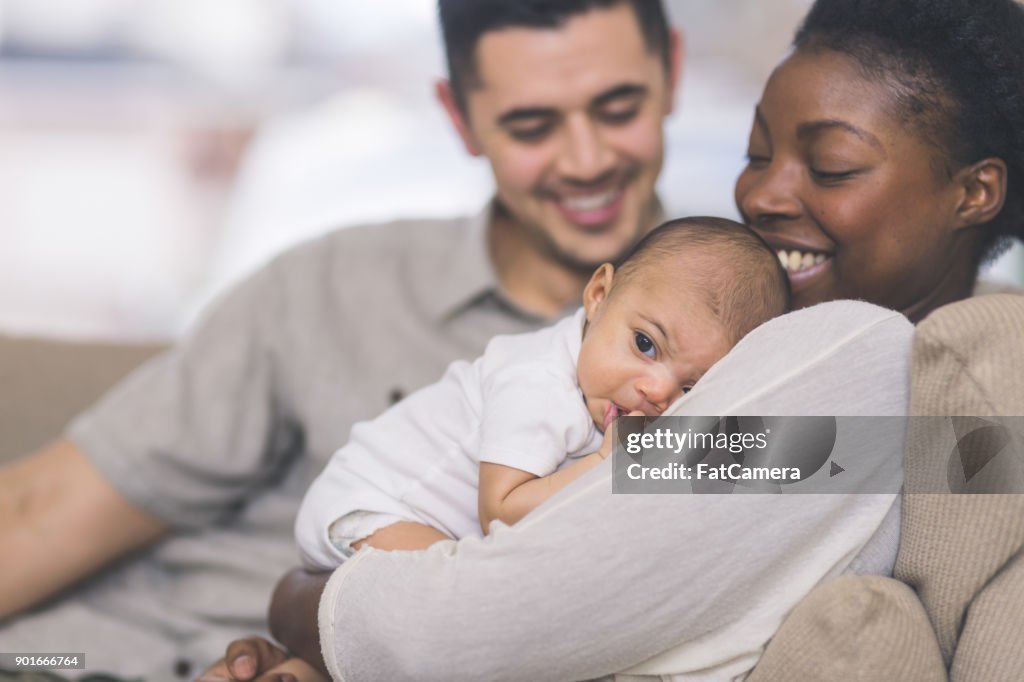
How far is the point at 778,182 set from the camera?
0.91 meters

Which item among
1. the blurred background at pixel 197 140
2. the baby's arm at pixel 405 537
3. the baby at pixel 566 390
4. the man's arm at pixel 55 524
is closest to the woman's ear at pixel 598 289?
the baby at pixel 566 390

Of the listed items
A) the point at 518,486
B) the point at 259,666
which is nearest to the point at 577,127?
the point at 518,486

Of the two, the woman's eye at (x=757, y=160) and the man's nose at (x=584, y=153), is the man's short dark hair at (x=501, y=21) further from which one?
the woman's eye at (x=757, y=160)

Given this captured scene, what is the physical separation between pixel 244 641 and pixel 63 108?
4.07 m

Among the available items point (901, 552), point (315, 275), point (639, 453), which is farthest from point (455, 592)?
point (315, 275)

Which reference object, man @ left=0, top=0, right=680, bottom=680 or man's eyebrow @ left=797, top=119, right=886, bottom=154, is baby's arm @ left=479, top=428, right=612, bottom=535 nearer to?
man's eyebrow @ left=797, top=119, right=886, bottom=154

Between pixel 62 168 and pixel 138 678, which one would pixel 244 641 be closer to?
pixel 138 678

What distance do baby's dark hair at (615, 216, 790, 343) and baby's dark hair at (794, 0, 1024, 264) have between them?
16cm

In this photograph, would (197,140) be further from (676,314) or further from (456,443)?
(676,314)

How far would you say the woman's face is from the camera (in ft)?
2.82

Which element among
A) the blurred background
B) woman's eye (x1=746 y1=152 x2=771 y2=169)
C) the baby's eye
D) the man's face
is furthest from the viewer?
the blurred background

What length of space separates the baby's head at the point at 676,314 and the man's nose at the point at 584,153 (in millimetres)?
476

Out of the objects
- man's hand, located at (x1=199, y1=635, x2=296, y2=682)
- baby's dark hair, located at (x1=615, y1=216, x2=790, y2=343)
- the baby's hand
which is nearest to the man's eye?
baby's dark hair, located at (x1=615, y1=216, x2=790, y2=343)

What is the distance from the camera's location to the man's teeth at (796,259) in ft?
3.01
